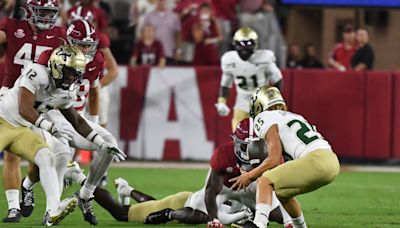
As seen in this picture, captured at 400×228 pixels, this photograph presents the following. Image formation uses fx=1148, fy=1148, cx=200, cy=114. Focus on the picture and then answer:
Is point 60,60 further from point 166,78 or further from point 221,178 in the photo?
point 166,78

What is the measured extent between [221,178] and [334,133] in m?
6.92

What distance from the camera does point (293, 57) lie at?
52.1 feet

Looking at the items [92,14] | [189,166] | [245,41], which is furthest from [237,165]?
[189,166]

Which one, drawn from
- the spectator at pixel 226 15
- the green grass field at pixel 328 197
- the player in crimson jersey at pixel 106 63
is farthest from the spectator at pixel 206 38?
the player in crimson jersey at pixel 106 63

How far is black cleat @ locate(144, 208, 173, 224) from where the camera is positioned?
8594 millimetres

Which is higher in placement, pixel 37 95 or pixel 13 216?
pixel 37 95

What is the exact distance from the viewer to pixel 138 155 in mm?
15172

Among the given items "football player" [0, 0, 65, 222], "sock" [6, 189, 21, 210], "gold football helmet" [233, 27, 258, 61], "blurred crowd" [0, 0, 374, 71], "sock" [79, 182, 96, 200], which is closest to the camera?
"sock" [6, 189, 21, 210]

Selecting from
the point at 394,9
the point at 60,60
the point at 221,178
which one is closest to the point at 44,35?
the point at 60,60

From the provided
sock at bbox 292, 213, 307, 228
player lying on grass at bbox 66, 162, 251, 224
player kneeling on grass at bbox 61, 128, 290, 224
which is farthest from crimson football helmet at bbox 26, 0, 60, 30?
sock at bbox 292, 213, 307, 228

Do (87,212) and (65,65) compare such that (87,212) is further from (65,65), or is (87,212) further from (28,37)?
(28,37)

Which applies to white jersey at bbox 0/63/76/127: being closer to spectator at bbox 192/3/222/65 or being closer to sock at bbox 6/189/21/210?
sock at bbox 6/189/21/210

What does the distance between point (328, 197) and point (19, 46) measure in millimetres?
3549

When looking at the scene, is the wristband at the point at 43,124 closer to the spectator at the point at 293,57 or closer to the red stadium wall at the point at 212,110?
the red stadium wall at the point at 212,110
